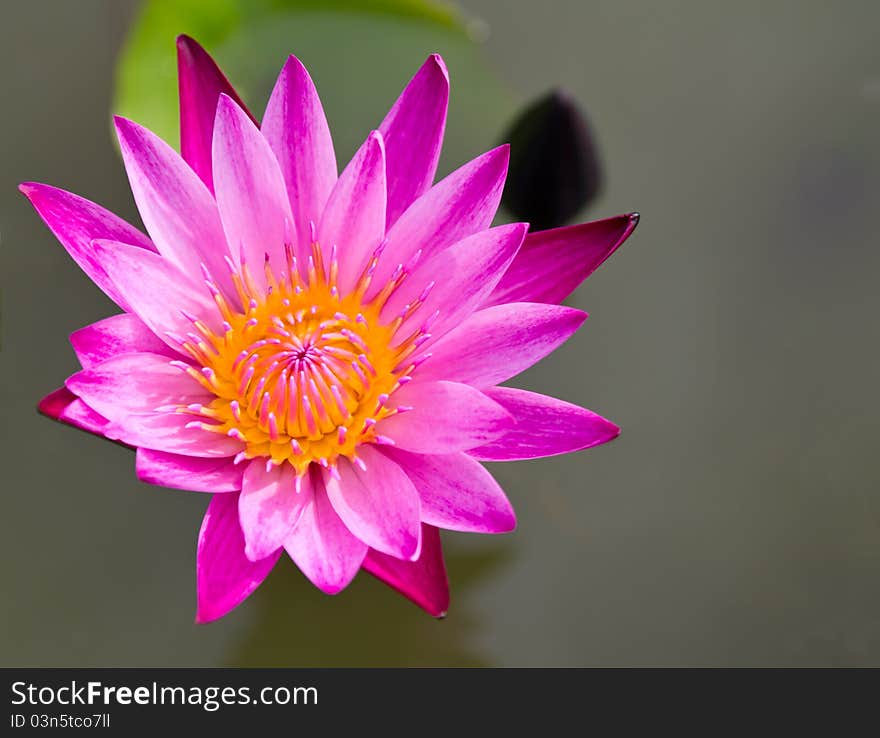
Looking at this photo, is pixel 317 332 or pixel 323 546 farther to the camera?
pixel 317 332

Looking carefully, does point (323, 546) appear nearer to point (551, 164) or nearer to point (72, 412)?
point (72, 412)

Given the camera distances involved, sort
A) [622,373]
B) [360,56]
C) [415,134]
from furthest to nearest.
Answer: [360,56] → [622,373] → [415,134]

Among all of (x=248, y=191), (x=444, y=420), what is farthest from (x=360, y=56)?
(x=444, y=420)

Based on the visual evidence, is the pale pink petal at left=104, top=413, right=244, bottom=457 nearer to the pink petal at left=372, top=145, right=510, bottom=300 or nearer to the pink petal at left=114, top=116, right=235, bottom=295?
the pink petal at left=114, top=116, right=235, bottom=295

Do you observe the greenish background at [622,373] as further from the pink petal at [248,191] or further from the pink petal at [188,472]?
the pink petal at [248,191]

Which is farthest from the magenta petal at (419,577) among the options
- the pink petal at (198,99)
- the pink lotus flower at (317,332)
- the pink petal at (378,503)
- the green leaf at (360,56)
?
the green leaf at (360,56)
